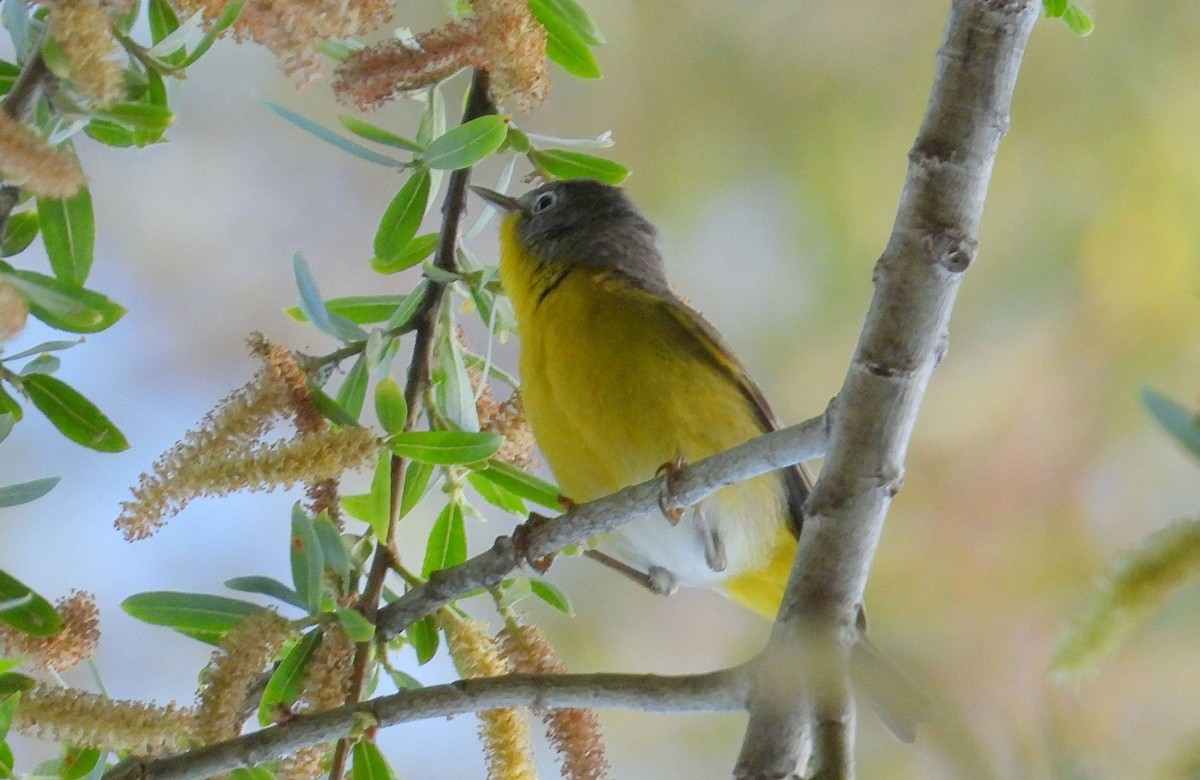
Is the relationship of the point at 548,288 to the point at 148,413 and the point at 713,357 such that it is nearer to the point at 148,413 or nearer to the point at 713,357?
the point at 713,357

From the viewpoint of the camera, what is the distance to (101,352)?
224cm

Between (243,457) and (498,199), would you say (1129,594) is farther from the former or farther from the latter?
(498,199)

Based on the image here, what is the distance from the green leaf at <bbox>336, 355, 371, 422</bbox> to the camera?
1266 millimetres

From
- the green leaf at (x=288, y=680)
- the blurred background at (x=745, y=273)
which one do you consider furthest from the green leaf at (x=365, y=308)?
the blurred background at (x=745, y=273)

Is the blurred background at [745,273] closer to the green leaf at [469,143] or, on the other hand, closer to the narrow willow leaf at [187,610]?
the narrow willow leaf at [187,610]

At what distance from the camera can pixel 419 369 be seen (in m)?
1.25

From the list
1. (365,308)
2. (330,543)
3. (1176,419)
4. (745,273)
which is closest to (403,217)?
(365,308)

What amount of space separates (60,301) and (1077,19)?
971 mm

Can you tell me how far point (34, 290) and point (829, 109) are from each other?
2.00 m

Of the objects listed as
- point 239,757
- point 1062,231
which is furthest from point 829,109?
point 239,757

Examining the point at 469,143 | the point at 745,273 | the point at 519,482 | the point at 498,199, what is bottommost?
the point at 519,482

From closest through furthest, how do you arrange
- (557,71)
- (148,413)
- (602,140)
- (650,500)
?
(650,500), (602,140), (148,413), (557,71)

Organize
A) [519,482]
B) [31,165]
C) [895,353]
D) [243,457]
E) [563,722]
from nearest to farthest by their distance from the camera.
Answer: [31,165]
[895,353]
[243,457]
[563,722]
[519,482]

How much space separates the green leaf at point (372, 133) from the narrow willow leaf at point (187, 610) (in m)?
0.53
